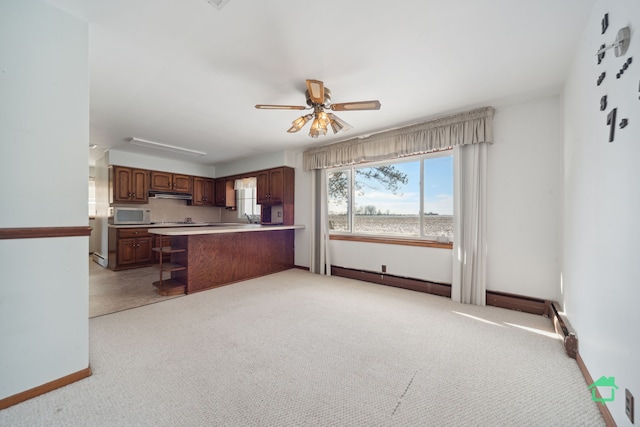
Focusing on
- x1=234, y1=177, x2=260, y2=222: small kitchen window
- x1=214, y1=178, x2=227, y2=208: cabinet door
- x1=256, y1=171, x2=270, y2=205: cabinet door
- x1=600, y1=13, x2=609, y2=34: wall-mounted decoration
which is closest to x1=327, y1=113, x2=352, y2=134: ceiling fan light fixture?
x1=600, y1=13, x2=609, y2=34: wall-mounted decoration

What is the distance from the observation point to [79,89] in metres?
1.67

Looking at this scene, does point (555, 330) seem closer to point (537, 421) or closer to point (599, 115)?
point (537, 421)

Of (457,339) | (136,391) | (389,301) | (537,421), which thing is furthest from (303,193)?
(537,421)

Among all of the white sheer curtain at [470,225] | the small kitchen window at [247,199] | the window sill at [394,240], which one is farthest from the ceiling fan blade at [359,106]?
the small kitchen window at [247,199]

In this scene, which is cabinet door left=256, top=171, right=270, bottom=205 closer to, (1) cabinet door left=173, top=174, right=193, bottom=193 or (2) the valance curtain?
(2) the valance curtain

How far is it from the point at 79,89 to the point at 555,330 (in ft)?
14.4

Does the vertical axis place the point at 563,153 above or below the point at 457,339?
above

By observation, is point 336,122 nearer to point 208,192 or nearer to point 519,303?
point 519,303

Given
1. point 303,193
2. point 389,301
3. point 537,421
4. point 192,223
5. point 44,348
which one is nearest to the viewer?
point 537,421

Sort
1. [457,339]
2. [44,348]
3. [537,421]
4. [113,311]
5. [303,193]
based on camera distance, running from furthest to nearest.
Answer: [303,193] → [113,311] → [457,339] → [44,348] → [537,421]

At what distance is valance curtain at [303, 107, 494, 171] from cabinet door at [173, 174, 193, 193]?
341cm

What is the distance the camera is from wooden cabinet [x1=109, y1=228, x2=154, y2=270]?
16.5 ft

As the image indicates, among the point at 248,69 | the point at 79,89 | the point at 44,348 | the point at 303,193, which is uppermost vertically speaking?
the point at 248,69

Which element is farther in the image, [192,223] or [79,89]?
[192,223]
